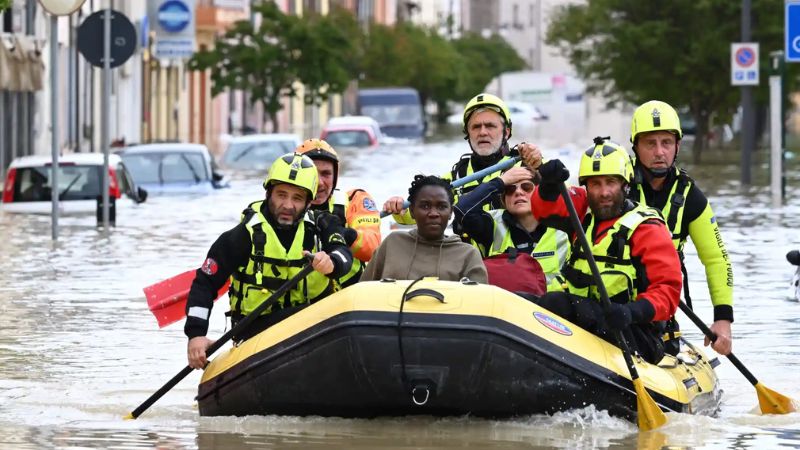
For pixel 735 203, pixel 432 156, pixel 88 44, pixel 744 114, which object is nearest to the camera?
pixel 88 44

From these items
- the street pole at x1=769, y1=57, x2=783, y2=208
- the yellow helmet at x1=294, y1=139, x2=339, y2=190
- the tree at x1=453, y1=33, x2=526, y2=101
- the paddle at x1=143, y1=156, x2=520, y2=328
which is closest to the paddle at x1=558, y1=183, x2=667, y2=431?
the yellow helmet at x1=294, y1=139, x2=339, y2=190

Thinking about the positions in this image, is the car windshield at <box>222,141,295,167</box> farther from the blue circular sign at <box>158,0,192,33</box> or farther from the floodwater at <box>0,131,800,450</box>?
the blue circular sign at <box>158,0,192,33</box>

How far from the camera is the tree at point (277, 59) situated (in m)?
62.5

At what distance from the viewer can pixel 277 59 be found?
63.2 metres

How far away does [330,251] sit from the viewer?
35.4 feet

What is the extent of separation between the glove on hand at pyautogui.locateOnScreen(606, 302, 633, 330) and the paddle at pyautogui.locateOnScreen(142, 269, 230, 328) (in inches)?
104

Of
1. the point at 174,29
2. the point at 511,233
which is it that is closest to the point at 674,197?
the point at 511,233

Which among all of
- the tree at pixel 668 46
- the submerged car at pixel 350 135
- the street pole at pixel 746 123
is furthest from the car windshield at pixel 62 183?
the submerged car at pixel 350 135

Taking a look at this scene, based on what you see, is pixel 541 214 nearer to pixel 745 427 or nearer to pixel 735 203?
pixel 745 427

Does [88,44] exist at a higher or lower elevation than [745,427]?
higher

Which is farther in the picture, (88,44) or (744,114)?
(744,114)

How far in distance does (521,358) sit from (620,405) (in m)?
0.66

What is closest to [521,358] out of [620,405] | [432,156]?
[620,405]

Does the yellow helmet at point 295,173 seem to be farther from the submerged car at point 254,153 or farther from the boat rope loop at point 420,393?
the submerged car at point 254,153
